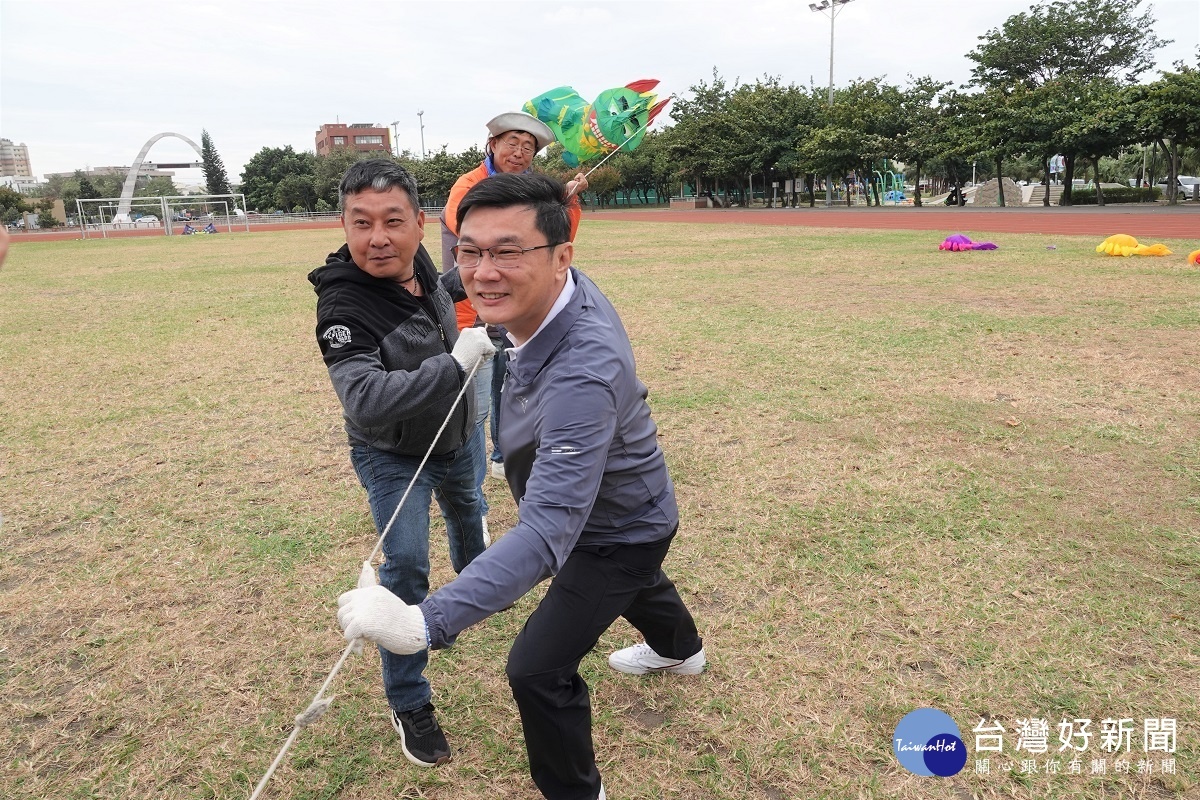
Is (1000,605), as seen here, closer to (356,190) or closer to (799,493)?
(799,493)

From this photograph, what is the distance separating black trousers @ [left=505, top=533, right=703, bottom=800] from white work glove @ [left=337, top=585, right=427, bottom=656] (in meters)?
0.48

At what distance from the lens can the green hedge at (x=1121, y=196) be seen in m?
37.1

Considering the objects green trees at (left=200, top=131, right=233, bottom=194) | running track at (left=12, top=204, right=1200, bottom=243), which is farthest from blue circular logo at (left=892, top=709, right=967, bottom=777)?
green trees at (left=200, top=131, right=233, bottom=194)

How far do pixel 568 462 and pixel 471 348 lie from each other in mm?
812

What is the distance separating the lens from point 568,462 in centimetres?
181

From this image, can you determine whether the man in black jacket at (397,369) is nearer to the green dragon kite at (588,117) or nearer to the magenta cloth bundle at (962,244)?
the green dragon kite at (588,117)

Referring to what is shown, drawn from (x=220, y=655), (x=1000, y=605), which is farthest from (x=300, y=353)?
(x=1000, y=605)

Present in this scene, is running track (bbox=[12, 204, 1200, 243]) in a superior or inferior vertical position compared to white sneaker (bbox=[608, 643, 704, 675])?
superior

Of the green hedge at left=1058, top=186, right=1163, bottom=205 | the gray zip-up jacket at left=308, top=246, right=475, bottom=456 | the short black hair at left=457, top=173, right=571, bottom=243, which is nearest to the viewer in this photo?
the short black hair at left=457, top=173, right=571, bottom=243

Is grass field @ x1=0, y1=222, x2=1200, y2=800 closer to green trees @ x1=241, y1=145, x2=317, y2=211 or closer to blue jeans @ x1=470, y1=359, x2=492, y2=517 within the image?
blue jeans @ x1=470, y1=359, x2=492, y2=517

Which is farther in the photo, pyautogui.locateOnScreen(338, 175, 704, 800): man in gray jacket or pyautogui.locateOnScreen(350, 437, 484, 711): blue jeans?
pyautogui.locateOnScreen(350, 437, 484, 711): blue jeans

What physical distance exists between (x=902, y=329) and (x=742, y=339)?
1.78 meters

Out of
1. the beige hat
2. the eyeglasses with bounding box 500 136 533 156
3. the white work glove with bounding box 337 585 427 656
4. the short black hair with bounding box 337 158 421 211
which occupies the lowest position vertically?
the white work glove with bounding box 337 585 427 656

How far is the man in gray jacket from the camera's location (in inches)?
67.4
